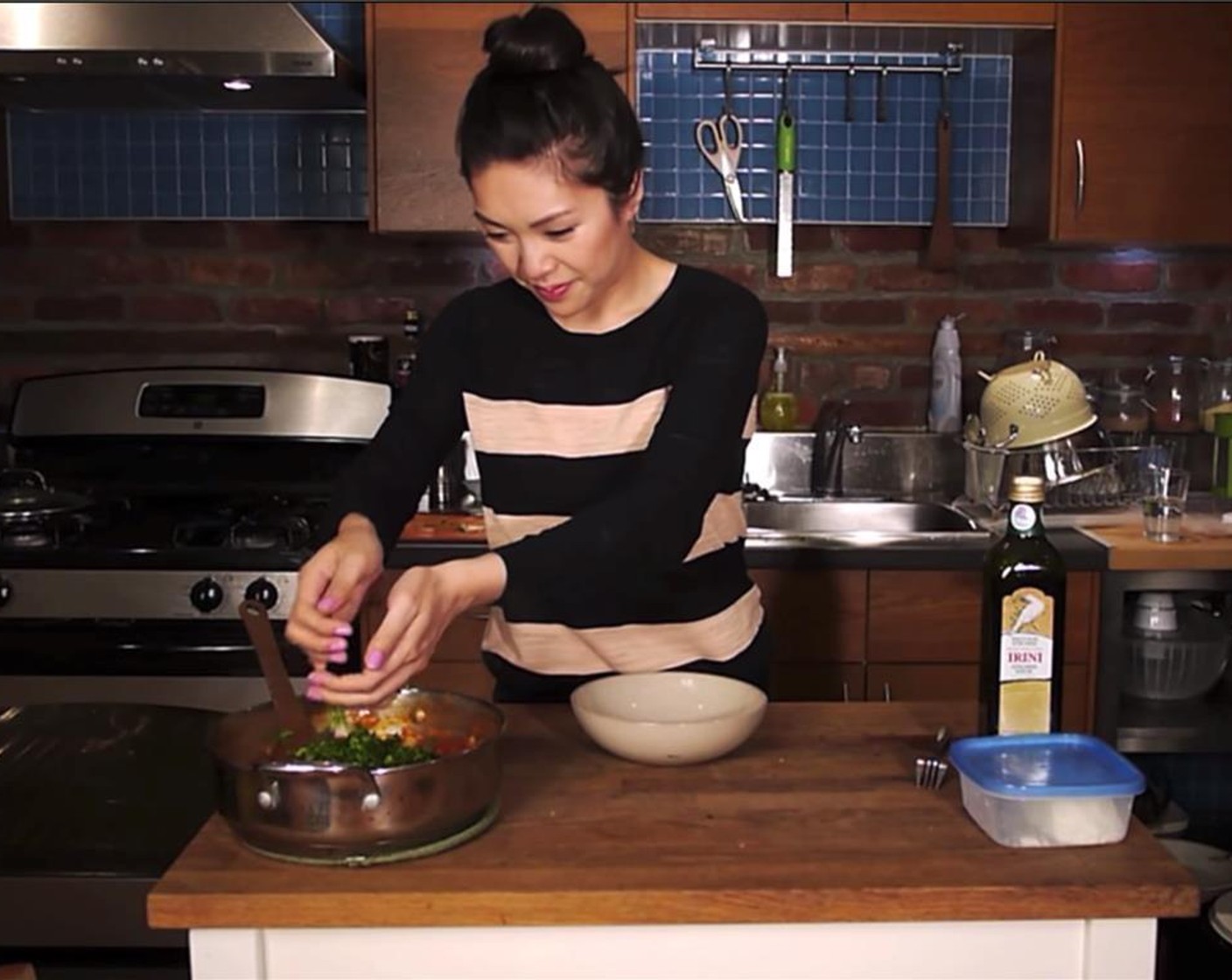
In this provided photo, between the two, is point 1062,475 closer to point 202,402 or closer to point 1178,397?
point 1178,397

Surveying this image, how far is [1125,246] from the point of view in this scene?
2803mm

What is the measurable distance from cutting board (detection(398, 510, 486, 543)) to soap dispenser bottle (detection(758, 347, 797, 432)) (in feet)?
2.17

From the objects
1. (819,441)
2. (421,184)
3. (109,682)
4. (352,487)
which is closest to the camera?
(352,487)

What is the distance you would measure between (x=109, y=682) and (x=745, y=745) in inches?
55.9

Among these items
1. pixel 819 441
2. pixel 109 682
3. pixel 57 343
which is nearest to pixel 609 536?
→ pixel 109 682

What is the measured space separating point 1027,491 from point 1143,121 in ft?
5.44

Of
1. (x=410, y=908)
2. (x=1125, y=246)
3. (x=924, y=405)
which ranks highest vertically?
(x=1125, y=246)

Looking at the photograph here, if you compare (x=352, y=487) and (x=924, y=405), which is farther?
(x=924, y=405)

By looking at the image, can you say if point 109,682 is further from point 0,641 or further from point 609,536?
point 609,536

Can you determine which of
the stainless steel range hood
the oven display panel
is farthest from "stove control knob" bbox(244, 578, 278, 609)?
the stainless steel range hood

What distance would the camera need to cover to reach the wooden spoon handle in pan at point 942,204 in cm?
293

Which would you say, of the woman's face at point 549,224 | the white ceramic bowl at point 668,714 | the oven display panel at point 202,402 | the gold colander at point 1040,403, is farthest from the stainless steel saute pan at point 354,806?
the oven display panel at point 202,402

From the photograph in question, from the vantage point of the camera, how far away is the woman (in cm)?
125

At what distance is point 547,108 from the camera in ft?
4.44
